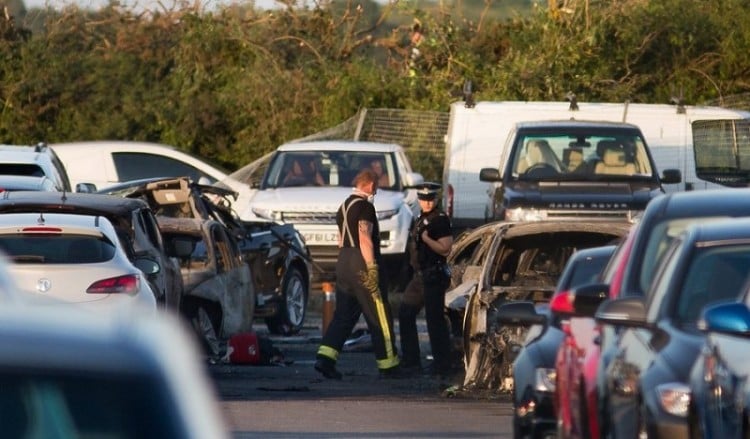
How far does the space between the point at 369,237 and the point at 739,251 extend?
894 cm

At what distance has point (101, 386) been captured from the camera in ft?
10.3

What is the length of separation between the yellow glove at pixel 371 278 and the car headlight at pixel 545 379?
7.45 metres

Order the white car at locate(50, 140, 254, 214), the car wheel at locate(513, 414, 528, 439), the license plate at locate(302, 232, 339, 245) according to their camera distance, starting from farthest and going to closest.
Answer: the white car at locate(50, 140, 254, 214) → the license plate at locate(302, 232, 339, 245) → the car wheel at locate(513, 414, 528, 439)

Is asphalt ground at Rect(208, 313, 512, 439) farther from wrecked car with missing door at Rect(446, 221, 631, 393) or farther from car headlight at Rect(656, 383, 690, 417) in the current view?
car headlight at Rect(656, 383, 690, 417)

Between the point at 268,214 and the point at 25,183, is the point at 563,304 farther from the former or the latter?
the point at 268,214

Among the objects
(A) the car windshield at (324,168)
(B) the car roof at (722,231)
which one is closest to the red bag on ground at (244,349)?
(A) the car windshield at (324,168)

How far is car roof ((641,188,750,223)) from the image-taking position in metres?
8.76

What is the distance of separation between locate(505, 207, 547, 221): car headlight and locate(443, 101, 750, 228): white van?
3665mm

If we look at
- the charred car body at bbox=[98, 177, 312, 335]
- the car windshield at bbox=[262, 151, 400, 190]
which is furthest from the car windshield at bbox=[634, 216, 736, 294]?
the car windshield at bbox=[262, 151, 400, 190]

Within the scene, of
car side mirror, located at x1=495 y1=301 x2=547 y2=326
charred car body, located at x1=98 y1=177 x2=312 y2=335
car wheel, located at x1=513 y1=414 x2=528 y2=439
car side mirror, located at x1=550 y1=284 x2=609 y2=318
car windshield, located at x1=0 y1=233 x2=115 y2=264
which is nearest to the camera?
car side mirror, located at x1=550 y1=284 x2=609 y2=318

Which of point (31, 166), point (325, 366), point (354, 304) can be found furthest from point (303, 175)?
point (325, 366)

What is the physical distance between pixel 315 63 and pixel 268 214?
12.9 m

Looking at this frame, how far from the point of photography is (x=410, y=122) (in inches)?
1207

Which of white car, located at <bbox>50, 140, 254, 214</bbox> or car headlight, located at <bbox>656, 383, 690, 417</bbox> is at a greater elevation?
car headlight, located at <bbox>656, 383, 690, 417</bbox>
